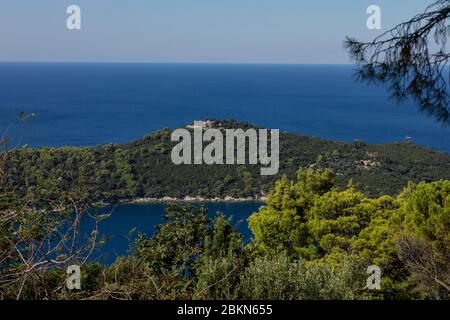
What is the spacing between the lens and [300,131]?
275 ft

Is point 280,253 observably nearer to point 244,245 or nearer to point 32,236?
point 32,236

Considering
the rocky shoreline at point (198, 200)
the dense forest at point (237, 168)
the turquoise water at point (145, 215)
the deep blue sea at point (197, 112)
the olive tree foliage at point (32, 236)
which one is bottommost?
the turquoise water at point (145, 215)

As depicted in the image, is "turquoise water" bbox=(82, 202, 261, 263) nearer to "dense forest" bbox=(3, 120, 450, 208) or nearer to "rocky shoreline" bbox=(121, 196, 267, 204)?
"rocky shoreline" bbox=(121, 196, 267, 204)

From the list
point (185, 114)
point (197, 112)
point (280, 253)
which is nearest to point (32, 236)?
point (280, 253)

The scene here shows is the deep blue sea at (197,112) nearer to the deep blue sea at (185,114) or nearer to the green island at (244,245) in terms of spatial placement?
the deep blue sea at (185,114)

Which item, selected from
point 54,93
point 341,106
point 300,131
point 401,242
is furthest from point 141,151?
point 54,93

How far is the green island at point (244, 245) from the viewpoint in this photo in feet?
12.6

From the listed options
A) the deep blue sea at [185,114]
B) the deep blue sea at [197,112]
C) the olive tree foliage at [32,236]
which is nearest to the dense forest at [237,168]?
the deep blue sea at [185,114]

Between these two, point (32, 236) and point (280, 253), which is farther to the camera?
point (280, 253)

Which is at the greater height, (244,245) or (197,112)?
(244,245)

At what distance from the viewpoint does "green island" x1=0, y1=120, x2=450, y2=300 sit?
383 centimetres

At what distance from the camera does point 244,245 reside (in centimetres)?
1168

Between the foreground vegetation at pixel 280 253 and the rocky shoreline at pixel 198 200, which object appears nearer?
the foreground vegetation at pixel 280 253
